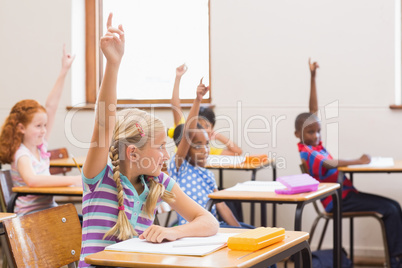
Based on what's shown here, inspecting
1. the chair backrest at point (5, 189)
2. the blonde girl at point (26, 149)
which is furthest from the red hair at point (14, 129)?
the chair backrest at point (5, 189)

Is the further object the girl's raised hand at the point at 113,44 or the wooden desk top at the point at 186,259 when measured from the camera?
the girl's raised hand at the point at 113,44

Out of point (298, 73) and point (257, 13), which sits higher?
point (257, 13)

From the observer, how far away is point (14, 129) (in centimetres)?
313

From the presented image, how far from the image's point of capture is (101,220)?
5.30ft

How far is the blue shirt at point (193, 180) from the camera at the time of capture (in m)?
2.79

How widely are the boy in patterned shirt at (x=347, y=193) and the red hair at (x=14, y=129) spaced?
1644mm

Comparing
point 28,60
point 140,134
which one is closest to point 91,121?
point 28,60

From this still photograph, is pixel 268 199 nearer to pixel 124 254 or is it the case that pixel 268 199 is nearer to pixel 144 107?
pixel 124 254

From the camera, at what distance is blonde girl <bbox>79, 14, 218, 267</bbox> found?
1.50m

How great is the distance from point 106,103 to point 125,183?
289mm

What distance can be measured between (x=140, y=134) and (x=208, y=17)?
9.86 feet

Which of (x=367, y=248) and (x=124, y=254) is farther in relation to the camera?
(x=367, y=248)

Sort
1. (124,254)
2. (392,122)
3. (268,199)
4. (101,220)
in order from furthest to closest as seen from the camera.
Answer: (392,122) → (268,199) → (101,220) → (124,254)

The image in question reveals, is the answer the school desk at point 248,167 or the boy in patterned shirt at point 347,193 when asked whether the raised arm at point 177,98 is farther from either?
the boy in patterned shirt at point 347,193
